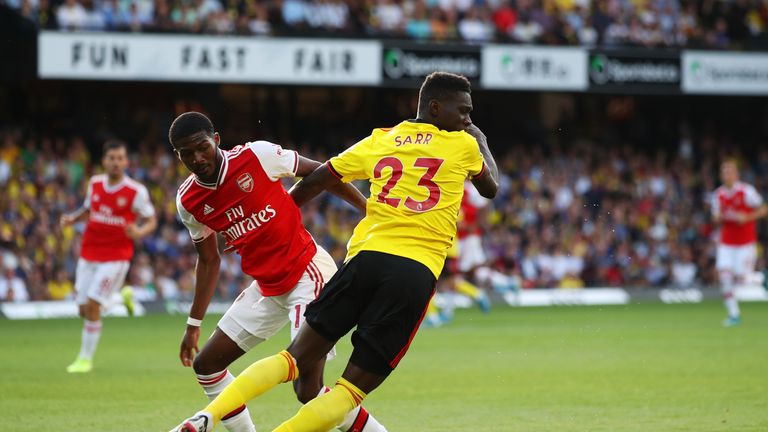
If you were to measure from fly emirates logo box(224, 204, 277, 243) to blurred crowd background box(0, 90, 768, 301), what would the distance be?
596 inches

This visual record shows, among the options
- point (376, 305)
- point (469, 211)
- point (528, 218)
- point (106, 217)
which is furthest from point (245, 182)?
point (528, 218)

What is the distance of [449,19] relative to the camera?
27.5 metres

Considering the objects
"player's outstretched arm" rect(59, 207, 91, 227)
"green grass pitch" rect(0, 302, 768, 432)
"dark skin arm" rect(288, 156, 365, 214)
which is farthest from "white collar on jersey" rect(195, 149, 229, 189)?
"player's outstretched arm" rect(59, 207, 91, 227)

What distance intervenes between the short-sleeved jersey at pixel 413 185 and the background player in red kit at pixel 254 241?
884 millimetres

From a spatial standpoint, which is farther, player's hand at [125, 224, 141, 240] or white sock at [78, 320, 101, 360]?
player's hand at [125, 224, 141, 240]

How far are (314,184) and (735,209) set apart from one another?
13700mm

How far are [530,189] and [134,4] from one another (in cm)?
1023

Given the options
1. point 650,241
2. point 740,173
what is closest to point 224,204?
point 650,241

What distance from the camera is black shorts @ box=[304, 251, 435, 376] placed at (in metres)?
6.06

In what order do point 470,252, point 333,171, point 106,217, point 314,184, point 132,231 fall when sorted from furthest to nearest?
point 470,252 → point 106,217 → point 132,231 → point 314,184 → point 333,171

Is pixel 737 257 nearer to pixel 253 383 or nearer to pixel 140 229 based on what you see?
pixel 140 229

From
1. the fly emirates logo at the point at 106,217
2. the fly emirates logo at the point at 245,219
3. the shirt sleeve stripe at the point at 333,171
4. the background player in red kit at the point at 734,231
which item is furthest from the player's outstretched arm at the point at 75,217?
the background player in red kit at the point at 734,231

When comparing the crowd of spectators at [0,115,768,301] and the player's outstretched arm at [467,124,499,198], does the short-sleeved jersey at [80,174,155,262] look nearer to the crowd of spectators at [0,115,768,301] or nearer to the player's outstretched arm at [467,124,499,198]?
the player's outstretched arm at [467,124,499,198]

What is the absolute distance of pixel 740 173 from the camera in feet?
103
